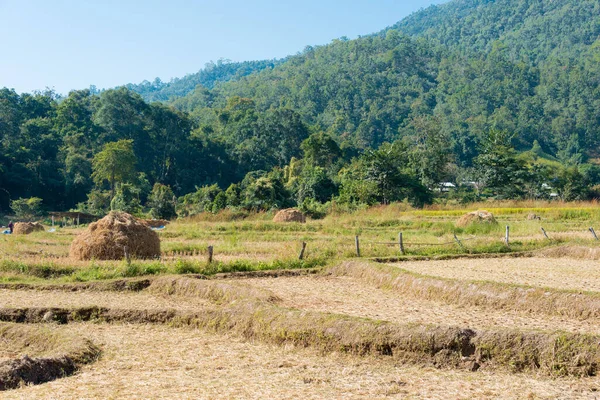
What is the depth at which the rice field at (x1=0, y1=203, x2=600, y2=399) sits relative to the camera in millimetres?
7262

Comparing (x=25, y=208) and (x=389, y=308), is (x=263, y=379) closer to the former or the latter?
(x=389, y=308)

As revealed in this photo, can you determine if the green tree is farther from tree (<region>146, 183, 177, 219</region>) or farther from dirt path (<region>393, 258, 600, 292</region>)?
dirt path (<region>393, 258, 600, 292</region>)

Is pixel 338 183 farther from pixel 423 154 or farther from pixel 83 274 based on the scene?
pixel 83 274

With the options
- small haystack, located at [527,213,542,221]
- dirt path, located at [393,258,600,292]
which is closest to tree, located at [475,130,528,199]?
small haystack, located at [527,213,542,221]

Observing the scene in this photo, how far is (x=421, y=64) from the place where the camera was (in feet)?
445

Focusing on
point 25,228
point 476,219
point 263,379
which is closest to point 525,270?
point 476,219

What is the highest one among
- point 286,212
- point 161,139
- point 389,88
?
point 389,88

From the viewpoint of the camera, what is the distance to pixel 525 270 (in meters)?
16.6

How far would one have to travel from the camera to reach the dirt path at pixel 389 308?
10.1m

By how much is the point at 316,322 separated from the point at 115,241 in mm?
10455

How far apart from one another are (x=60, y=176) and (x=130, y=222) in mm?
44754

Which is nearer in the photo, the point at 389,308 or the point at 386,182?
the point at 389,308

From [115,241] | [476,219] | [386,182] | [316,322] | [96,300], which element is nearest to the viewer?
[316,322]

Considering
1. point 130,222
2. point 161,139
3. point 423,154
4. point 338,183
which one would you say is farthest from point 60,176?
point 130,222
